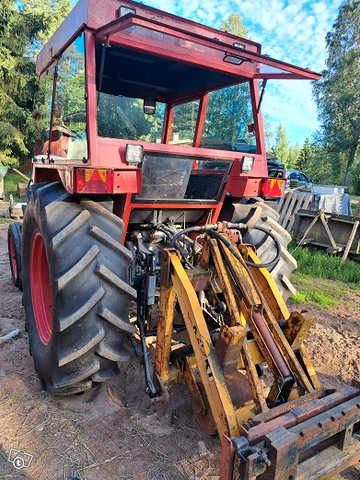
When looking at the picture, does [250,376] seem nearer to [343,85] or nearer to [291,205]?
[291,205]

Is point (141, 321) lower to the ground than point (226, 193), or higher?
lower

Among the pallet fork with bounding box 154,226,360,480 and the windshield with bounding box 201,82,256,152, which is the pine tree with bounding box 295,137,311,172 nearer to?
the windshield with bounding box 201,82,256,152

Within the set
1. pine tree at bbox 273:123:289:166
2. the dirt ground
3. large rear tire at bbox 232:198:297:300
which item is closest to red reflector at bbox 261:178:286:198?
large rear tire at bbox 232:198:297:300

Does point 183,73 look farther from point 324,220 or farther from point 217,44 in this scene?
point 324,220

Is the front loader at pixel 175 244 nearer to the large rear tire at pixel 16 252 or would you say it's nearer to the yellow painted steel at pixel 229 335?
the yellow painted steel at pixel 229 335

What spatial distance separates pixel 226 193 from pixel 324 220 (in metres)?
4.58

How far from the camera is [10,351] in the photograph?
311 cm

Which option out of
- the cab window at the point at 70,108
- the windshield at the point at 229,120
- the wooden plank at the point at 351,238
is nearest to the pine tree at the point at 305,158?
the wooden plank at the point at 351,238

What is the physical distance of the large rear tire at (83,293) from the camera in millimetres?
2146

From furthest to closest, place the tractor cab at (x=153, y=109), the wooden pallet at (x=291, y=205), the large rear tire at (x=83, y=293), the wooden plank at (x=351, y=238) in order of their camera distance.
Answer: the wooden pallet at (x=291, y=205), the wooden plank at (x=351, y=238), the tractor cab at (x=153, y=109), the large rear tire at (x=83, y=293)

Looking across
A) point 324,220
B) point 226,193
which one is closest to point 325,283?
point 324,220

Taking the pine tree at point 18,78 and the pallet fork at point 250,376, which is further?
the pine tree at point 18,78

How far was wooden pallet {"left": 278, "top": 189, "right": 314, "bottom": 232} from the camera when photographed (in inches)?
Answer: 336

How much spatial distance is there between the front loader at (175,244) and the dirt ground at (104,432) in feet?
0.60
